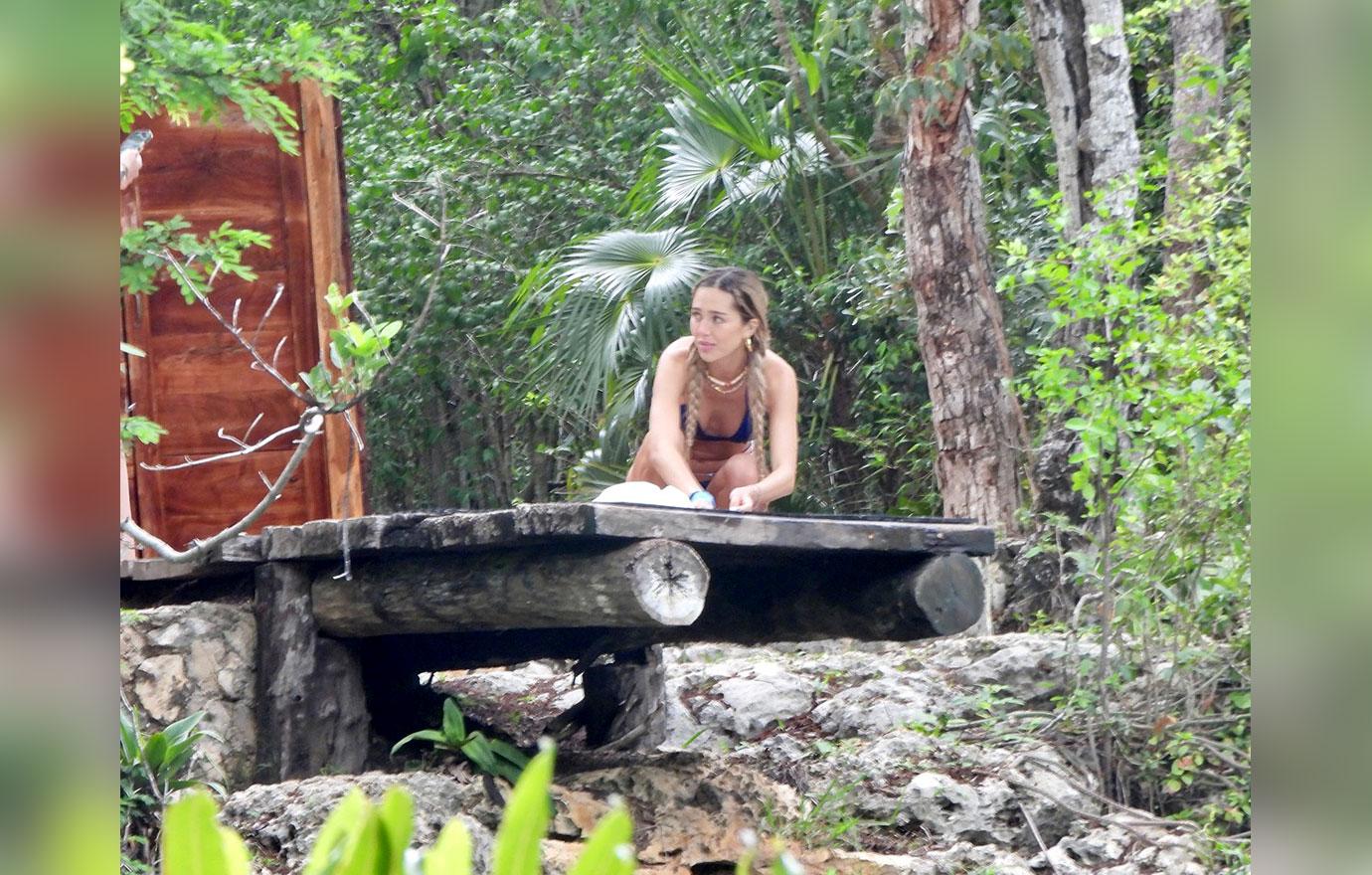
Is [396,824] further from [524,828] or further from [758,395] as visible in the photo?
[758,395]

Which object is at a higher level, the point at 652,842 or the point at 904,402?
the point at 904,402

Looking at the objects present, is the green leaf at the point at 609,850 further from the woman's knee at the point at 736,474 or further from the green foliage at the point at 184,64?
the woman's knee at the point at 736,474

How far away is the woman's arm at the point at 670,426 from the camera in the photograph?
4684mm

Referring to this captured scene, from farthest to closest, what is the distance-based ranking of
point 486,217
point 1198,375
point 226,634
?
point 486,217, point 1198,375, point 226,634

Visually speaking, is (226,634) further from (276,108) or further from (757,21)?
(757,21)

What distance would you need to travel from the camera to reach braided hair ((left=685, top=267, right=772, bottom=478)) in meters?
4.96

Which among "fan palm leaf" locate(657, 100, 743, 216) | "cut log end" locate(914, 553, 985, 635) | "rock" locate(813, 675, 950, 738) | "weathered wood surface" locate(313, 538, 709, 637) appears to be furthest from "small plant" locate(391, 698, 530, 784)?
"fan palm leaf" locate(657, 100, 743, 216)

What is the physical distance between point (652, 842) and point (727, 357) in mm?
1847

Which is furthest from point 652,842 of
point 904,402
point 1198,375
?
point 904,402

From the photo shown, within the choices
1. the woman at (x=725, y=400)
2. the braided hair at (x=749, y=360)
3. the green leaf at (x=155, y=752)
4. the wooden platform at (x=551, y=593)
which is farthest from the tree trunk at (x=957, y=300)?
the green leaf at (x=155, y=752)

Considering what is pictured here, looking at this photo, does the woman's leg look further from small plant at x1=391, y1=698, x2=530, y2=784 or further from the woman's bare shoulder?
small plant at x1=391, y1=698, x2=530, y2=784
